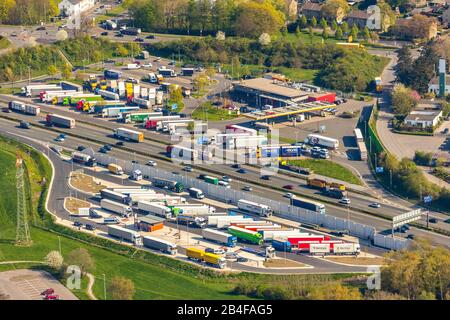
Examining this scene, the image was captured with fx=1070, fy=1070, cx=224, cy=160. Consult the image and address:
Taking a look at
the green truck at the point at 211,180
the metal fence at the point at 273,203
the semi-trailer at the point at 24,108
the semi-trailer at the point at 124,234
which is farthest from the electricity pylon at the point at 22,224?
the semi-trailer at the point at 24,108

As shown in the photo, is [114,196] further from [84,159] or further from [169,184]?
[84,159]

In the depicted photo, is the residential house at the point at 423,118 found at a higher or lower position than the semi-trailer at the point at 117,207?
higher

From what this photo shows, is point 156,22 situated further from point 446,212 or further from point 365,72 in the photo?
point 446,212

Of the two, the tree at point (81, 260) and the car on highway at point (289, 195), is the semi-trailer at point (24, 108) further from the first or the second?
the tree at point (81, 260)

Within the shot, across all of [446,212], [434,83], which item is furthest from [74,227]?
[434,83]

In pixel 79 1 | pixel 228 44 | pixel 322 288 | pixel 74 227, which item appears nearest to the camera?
pixel 322 288

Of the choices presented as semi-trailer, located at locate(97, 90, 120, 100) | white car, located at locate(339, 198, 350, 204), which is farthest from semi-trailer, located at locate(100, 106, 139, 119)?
white car, located at locate(339, 198, 350, 204)
